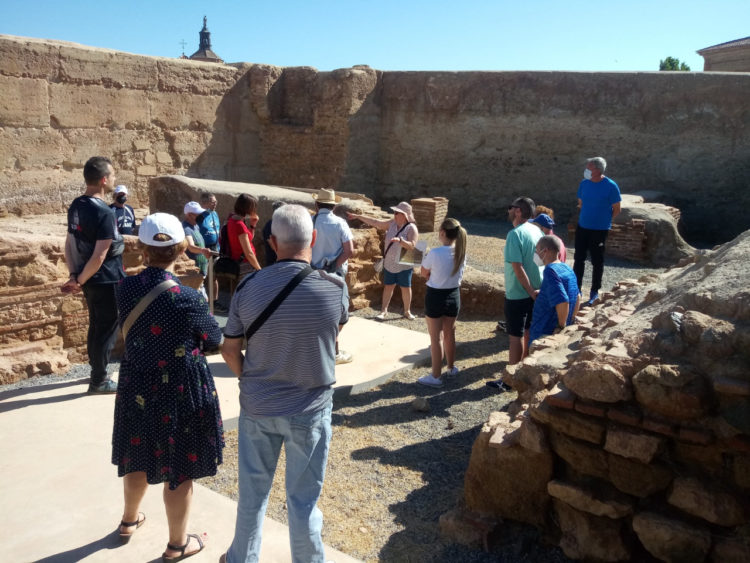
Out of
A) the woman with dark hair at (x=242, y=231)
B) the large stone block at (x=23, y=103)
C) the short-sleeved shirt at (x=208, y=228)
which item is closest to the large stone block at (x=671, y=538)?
the woman with dark hair at (x=242, y=231)

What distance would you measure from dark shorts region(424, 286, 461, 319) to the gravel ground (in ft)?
2.28

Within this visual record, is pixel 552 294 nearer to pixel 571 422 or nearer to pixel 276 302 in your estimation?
pixel 571 422

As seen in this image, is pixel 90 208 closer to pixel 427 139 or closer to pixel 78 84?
pixel 78 84

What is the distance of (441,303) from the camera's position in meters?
5.89

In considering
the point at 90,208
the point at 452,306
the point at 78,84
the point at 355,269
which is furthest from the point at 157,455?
the point at 78,84

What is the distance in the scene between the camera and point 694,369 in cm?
314

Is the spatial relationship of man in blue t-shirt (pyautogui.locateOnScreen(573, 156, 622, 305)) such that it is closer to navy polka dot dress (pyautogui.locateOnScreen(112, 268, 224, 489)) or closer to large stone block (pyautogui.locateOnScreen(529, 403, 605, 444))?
large stone block (pyautogui.locateOnScreen(529, 403, 605, 444))

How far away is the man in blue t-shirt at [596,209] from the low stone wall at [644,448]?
397cm

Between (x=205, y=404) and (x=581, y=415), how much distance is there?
1.82 metres

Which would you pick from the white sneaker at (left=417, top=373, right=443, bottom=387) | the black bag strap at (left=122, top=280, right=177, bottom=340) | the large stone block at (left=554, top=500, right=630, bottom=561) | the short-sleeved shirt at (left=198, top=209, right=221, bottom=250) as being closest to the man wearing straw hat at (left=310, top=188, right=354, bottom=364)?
the white sneaker at (left=417, top=373, right=443, bottom=387)

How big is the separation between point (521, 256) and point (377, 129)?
11.1 meters

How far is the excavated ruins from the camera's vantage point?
3109mm

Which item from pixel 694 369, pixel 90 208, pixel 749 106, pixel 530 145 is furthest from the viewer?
pixel 530 145

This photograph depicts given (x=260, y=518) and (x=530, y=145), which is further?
(x=530, y=145)
